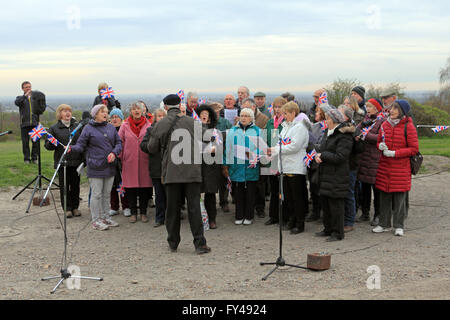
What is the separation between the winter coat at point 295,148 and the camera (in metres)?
7.82

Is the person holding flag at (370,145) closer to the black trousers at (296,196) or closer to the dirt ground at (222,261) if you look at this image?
the dirt ground at (222,261)

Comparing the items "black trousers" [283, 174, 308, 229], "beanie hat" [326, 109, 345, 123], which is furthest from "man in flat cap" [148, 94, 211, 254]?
"beanie hat" [326, 109, 345, 123]

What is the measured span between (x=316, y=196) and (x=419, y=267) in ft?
9.43

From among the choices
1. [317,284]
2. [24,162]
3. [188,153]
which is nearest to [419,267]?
[317,284]

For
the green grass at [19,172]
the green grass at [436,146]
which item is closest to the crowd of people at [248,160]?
the green grass at [19,172]

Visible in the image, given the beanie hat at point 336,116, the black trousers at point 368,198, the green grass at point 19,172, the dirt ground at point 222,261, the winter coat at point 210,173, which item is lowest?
the dirt ground at point 222,261

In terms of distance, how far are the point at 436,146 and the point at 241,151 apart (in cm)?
1090

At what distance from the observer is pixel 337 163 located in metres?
7.38

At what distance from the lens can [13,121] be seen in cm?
2383

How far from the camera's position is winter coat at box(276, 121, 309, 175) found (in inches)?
308

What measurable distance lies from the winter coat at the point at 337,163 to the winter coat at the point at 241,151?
1369 millimetres

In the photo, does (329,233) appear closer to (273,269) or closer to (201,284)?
(273,269)

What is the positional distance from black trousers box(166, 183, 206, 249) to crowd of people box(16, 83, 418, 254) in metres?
0.01

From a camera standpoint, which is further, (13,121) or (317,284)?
(13,121)
